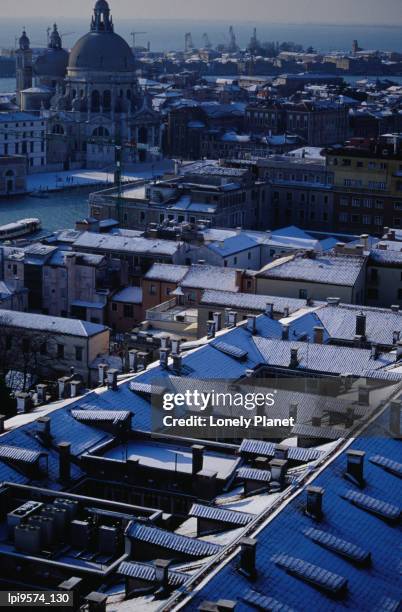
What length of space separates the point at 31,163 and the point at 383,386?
23.5 metres

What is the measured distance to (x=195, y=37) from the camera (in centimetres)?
16450

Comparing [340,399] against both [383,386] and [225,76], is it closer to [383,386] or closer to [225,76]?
[383,386]

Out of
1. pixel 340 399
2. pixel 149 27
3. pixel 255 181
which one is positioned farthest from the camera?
pixel 149 27

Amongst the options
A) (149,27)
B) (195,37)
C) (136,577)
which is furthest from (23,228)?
(149,27)

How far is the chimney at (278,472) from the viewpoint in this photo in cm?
700

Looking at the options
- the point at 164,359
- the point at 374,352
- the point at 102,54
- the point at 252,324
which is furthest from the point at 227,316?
the point at 102,54

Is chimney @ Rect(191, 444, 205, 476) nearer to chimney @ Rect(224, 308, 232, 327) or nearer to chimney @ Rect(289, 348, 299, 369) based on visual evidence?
chimney @ Rect(289, 348, 299, 369)

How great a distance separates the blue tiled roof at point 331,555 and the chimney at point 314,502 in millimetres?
32

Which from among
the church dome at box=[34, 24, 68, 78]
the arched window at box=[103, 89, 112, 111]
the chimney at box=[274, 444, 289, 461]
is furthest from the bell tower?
the chimney at box=[274, 444, 289, 461]

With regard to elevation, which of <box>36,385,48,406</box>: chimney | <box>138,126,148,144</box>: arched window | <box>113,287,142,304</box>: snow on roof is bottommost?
<box>138,126,148,144</box>: arched window

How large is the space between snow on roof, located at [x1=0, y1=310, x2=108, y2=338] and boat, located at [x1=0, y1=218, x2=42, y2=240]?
788 cm

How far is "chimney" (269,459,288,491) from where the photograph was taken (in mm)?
7000

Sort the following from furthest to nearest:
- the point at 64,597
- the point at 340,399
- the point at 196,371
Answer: the point at 196,371 → the point at 340,399 → the point at 64,597

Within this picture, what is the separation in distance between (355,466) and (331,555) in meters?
0.90
